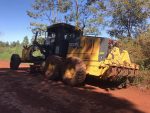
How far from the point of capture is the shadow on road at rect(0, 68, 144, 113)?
8531mm

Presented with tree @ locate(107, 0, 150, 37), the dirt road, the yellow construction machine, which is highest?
tree @ locate(107, 0, 150, 37)

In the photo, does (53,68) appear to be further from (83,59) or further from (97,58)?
(97,58)

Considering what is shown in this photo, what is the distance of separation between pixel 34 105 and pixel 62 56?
6497 millimetres

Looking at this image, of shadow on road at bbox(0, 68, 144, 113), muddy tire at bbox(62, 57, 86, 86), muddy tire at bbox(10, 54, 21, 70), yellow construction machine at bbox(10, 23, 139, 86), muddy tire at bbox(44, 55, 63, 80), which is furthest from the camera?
muddy tire at bbox(10, 54, 21, 70)

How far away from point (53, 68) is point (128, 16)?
14647mm

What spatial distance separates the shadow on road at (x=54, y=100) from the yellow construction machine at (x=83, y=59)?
2.36 ft

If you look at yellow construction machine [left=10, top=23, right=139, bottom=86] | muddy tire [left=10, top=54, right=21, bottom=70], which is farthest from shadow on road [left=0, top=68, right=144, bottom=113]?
muddy tire [left=10, top=54, right=21, bottom=70]

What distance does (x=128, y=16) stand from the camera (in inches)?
1055

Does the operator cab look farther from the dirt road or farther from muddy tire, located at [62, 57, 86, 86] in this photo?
the dirt road

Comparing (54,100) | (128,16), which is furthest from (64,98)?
(128,16)

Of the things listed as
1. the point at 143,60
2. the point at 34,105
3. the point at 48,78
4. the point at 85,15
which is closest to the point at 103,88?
the point at 48,78

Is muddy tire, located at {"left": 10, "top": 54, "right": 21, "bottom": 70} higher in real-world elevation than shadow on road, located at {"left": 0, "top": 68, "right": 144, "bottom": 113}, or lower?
higher

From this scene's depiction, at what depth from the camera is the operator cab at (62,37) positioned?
1502cm

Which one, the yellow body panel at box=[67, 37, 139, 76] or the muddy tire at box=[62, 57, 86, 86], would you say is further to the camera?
the muddy tire at box=[62, 57, 86, 86]
